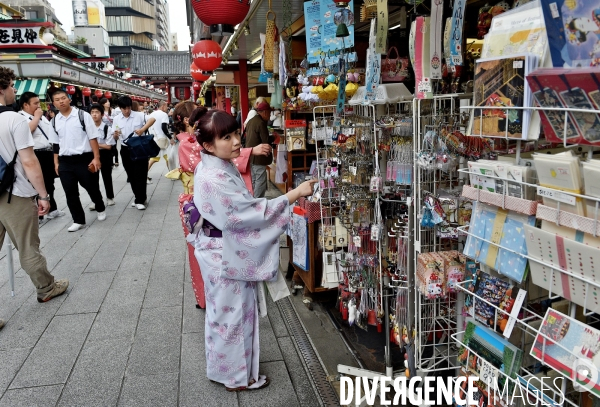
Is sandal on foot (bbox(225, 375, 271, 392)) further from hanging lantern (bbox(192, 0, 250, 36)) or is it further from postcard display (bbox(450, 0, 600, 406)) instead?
hanging lantern (bbox(192, 0, 250, 36))

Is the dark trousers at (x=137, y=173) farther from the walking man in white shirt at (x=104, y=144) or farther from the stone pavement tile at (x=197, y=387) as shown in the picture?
the stone pavement tile at (x=197, y=387)

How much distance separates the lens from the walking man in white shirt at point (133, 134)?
8047mm

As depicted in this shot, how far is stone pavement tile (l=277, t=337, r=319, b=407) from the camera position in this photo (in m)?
2.90

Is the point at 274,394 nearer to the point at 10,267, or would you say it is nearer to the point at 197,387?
the point at 197,387

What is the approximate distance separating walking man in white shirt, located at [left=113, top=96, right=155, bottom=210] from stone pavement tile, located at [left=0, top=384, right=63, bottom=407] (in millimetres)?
5311

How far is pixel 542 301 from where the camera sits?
2.08 metres

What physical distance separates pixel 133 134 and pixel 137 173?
0.70m

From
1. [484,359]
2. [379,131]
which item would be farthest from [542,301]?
[379,131]

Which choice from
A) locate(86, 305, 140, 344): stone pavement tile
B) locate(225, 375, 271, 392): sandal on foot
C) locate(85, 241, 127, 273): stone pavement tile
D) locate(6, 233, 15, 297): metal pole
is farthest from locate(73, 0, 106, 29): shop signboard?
locate(225, 375, 271, 392): sandal on foot

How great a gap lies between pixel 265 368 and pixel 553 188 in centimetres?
236

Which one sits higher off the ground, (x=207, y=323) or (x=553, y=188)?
(x=553, y=188)

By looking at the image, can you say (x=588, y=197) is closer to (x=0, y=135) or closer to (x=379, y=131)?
(x=379, y=131)

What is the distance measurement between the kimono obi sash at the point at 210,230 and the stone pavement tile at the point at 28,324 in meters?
1.87

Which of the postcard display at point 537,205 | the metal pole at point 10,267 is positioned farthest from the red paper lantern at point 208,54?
the postcard display at point 537,205
